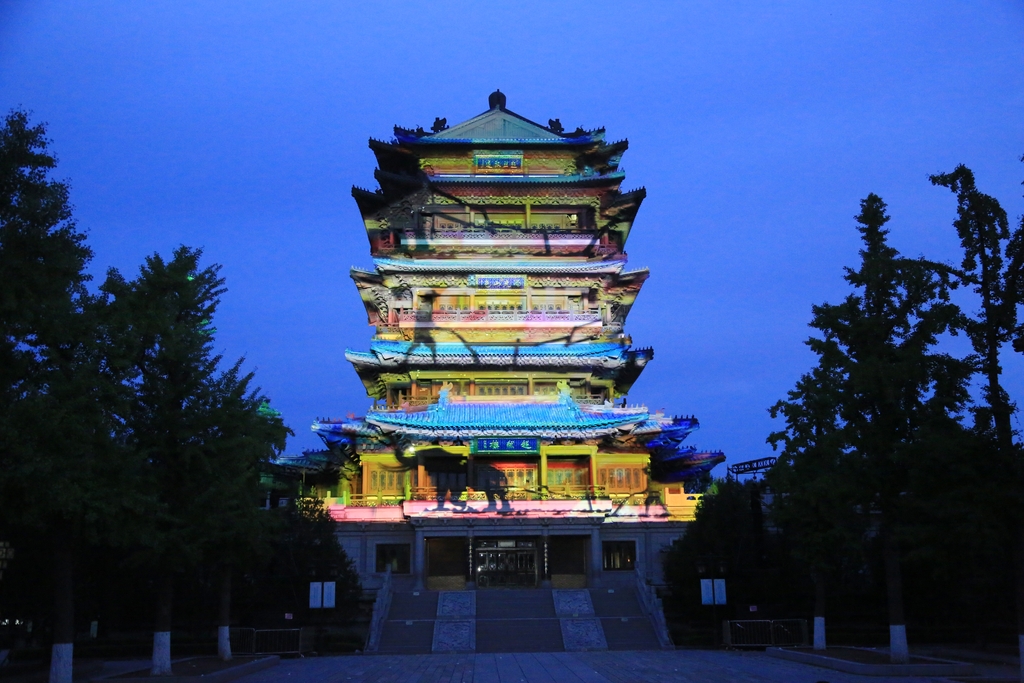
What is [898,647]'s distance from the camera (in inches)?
995

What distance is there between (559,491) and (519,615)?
994cm

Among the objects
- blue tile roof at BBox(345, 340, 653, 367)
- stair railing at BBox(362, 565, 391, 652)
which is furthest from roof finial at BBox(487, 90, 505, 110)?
stair railing at BBox(362, 565, 391, 652)

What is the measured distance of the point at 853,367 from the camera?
86.7 ft

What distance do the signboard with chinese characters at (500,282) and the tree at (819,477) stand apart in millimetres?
23031

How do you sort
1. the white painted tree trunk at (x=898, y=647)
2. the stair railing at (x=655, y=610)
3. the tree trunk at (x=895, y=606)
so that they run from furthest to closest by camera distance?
the stair railing at (x=655, y=610)
the tree trunk at (x=895, y=606)
the white painted tree trunk at (x=898, y=647)

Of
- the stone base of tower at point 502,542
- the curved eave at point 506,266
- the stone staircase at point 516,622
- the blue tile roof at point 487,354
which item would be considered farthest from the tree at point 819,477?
the curved eave at point 506,266

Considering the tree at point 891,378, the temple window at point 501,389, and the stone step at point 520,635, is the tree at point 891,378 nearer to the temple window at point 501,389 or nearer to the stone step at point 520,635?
the stone step at point 520,635

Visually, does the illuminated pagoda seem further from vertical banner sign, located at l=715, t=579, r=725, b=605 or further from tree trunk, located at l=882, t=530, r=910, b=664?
tree trunk, located at l=882, t=530, r=910, b=664

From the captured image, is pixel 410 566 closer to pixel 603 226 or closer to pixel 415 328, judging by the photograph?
pixel 415 328

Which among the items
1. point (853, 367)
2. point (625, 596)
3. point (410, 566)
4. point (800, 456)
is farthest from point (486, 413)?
point (853, 367)

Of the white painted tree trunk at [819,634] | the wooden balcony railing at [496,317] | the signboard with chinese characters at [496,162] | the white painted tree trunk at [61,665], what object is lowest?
the white painted tree trunk at [819,634]

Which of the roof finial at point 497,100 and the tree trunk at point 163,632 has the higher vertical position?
the roof finial at point 497,100

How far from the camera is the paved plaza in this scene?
23.5 m

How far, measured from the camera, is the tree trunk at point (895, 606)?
25219 millimetres
